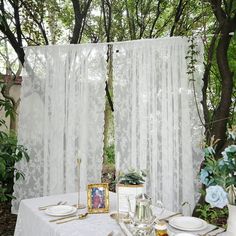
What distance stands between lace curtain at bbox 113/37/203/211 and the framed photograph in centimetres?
118

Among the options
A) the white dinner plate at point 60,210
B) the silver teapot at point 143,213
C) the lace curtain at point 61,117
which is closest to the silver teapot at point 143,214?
the silver teapot at point 143,213

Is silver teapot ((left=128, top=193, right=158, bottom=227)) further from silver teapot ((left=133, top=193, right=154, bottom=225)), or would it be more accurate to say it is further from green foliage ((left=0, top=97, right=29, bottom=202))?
green foliage ((left=0, top=97, right=29, bottom=202))

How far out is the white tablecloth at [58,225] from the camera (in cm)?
127

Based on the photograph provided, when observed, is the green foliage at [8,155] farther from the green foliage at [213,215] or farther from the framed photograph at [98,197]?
the green foliage at [213,215]

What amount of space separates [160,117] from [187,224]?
1.43 meters

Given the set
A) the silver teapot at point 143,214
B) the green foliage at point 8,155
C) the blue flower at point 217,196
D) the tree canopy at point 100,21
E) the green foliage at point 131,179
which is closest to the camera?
the blue flower at point 217,196

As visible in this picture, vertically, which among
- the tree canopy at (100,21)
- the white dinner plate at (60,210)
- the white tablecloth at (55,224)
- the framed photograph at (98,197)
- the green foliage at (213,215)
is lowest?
the green foliage at (213,215)

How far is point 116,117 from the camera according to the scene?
2.79 metres

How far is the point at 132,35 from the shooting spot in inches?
137

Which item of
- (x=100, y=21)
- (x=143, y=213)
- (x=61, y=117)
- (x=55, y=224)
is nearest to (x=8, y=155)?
(x=61, y=117)

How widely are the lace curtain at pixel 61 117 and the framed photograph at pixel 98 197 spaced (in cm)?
134

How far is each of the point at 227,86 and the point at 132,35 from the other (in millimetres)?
1522

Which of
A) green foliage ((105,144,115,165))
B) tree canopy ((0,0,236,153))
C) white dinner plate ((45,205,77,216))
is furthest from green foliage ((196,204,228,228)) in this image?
green foliage ((105,144,115,165))

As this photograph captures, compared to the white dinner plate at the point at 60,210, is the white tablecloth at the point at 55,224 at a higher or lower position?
lower
